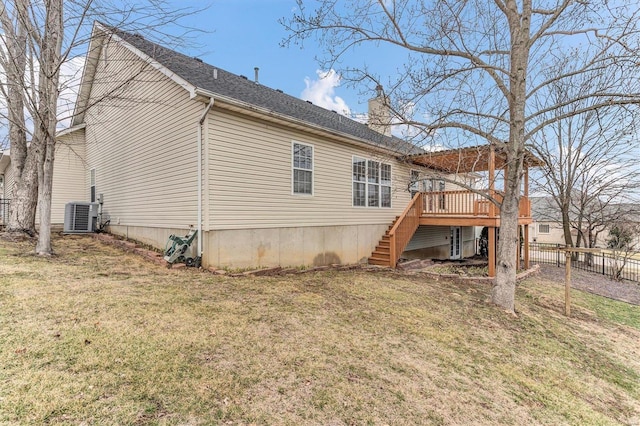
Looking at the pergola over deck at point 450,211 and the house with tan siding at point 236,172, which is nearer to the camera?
the house with tan siding at point 236,172

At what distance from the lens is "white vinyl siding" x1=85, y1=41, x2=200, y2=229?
7.33 meters

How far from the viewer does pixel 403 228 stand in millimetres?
11000

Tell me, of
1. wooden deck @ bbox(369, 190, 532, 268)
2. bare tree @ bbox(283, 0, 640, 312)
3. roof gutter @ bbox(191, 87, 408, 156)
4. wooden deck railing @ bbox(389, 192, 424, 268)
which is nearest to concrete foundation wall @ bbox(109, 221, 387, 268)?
wooden deck @ bbox(369, 190, 532, 268)

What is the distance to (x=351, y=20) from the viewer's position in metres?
6.82

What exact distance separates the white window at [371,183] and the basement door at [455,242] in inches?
256

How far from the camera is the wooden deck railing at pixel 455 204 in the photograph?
10.8 metres

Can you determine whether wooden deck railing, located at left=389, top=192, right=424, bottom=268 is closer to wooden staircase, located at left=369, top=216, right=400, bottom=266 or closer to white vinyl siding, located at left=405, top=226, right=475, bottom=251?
wooden staircase, located at left=369, top=216, right=400, bottom=266

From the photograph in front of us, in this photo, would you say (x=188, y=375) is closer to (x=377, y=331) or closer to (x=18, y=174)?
(x=377, y=331)

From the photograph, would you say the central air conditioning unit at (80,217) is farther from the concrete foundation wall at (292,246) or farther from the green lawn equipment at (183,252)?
the concrete foundation wall at (292,246)

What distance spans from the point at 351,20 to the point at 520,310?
281 inches

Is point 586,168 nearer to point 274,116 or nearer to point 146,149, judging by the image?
point 274,116

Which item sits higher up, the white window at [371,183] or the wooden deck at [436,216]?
the white window at [371,183]

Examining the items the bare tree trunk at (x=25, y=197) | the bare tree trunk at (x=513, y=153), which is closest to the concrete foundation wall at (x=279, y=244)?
the bare tree trunk at (x=25, y=197)

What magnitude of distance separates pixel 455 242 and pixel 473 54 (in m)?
11.8
